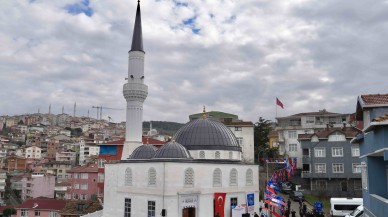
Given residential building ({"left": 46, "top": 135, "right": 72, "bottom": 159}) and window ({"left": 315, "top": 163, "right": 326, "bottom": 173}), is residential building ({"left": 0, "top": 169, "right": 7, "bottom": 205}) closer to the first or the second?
residential building ({"left": 46, "top": 135, "right": 72, "bottom": 159})

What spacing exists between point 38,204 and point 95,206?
23.8 feet

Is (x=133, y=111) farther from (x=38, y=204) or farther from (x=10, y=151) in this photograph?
(x=10, y=151)

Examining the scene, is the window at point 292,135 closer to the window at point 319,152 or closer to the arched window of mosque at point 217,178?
the window at point 319,152

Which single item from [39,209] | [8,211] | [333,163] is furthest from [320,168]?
[8,211]

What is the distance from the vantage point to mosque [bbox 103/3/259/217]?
22438 mm

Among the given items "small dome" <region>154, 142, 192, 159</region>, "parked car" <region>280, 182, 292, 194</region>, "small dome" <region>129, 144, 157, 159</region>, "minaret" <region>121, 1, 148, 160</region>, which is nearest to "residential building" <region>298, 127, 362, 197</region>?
"parked car" <region>280, 182, 292, 194</region>

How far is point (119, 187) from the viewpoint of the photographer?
25.3 meters

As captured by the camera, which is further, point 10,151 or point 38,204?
point 10,151

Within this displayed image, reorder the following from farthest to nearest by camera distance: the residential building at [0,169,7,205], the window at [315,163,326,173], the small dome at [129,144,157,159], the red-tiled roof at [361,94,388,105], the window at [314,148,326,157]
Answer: the residential building at [0,169,7,205], the window at [314,148,326,157], the window at [315,163,326,173], the small dome at [129,144,157,159], the red-tiled roof at [361,94,388,105]

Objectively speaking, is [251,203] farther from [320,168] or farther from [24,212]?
[24,212]

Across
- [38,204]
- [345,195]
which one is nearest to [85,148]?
[38,204]

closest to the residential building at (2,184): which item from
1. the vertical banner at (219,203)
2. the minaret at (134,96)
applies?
the minaret at (134,96)

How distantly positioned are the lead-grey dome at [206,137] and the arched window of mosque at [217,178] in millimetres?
2314

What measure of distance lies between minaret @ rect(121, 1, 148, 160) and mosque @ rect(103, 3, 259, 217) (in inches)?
3.1
